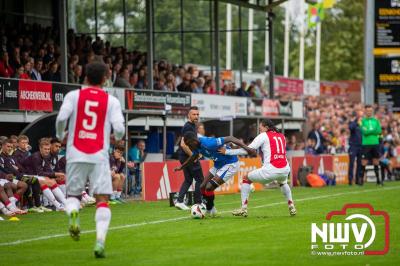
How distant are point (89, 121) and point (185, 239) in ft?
8.69

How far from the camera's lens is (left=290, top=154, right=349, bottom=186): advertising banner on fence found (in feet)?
108

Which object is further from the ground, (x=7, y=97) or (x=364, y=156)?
(x=7, y=97)

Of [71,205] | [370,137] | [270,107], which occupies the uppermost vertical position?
[270,107]

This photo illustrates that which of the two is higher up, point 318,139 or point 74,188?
point 74,188

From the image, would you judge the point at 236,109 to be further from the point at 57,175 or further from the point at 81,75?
the point at 57,175

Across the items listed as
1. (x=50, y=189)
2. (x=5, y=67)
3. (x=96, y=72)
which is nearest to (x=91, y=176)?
(x=96, y=72)

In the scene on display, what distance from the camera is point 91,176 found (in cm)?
1198

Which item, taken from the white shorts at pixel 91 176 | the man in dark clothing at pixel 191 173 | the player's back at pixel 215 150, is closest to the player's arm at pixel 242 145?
the player's back at pixel 215 150

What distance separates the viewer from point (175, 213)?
19734 mm

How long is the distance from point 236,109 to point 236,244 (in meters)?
20.1

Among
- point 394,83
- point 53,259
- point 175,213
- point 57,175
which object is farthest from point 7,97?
point 394,83

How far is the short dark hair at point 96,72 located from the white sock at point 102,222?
140cm

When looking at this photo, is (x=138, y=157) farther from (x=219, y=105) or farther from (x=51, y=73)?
(x=51, y=73)

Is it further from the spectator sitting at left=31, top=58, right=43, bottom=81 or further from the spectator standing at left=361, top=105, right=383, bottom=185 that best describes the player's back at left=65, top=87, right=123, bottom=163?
the spectator standing at left=361, top=105, right=383, bottom=185
